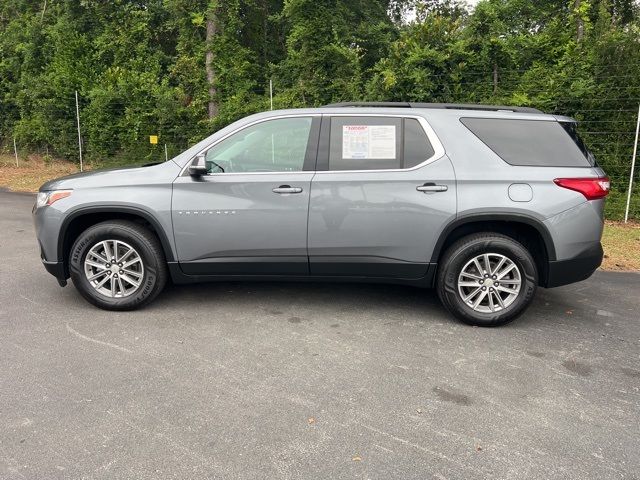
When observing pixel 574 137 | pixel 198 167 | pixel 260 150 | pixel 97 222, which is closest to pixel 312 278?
pixel 260 150

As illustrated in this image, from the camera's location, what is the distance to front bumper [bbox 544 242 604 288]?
14.4 ft

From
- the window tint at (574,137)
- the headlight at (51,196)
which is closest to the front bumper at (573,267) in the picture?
the window tint at (574,137)

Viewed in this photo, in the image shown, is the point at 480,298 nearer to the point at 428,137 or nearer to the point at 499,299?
the point at 499,299

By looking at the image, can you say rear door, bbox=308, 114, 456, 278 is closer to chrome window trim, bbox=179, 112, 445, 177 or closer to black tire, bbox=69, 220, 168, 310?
chrome window trim, bbox=179, 112, 445, 177

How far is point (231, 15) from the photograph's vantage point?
15.3 metres

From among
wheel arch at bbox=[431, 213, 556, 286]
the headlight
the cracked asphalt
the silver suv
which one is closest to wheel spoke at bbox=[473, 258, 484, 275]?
the silver suv

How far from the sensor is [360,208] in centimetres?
441

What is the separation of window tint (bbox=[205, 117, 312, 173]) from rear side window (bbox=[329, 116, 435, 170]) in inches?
11.4

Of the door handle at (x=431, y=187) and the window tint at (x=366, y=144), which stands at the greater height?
the window tint at (x=366, y=144)

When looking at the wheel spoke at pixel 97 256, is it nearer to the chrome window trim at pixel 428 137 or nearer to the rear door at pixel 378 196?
the rear door at pixel 378 196

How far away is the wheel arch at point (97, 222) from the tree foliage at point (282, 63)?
7.31 meters

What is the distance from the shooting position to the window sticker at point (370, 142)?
449 cm

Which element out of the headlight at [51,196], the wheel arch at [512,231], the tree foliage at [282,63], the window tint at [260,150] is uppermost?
the tree foliage at [282,63]

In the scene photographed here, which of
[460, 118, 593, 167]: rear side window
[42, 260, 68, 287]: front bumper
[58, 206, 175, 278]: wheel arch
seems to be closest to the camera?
[460, 118, 593, 167]: rear side window
